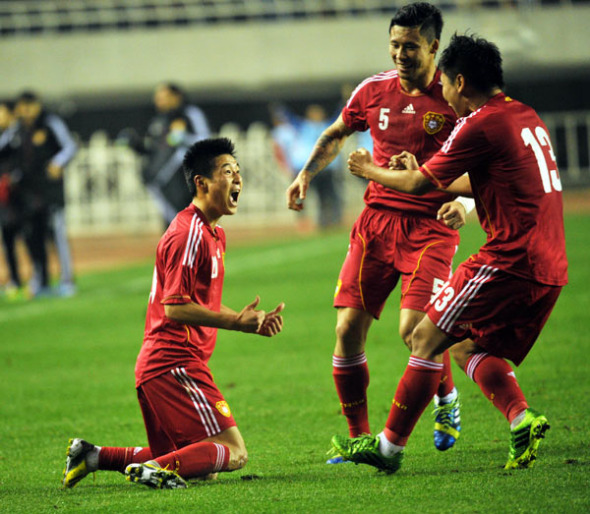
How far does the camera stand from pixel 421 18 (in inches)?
235

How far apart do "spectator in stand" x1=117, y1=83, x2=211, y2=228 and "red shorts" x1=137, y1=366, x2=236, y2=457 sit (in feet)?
24.6

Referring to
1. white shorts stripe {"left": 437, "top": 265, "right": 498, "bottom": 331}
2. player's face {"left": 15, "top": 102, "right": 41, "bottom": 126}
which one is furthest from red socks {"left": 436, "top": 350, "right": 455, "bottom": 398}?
player's face {"left": 15, "top": 102, "right": 41, "bottom": 126}

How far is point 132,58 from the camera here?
3070 cm

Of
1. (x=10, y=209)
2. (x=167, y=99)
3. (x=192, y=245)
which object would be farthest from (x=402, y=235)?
(x=10, y=209)

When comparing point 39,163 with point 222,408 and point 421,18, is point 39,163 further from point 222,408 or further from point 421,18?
point 222,408

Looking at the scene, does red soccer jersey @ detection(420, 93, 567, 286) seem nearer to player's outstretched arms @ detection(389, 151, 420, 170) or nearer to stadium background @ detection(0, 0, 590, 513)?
player's outstretched arms @ detection(389, 151, 420, 170)

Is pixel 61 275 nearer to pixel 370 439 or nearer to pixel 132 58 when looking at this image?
pixel 370 439

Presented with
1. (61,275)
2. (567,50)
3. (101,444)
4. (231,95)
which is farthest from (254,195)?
(101,444)

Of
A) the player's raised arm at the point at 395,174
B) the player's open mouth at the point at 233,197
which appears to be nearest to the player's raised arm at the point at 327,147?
the player's open mouth at the point at 233,197

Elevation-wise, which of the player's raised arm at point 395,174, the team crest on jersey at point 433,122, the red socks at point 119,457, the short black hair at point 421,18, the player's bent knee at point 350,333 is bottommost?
the red socks at point 119,457

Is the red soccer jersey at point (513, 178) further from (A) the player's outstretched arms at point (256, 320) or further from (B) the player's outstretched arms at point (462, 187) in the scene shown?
(A) the player's outstretched arms at point (256, 320)

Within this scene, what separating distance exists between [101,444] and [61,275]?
27.7 ft

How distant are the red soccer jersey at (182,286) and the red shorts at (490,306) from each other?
1.09 metres

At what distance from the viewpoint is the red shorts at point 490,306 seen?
17.0 feet
